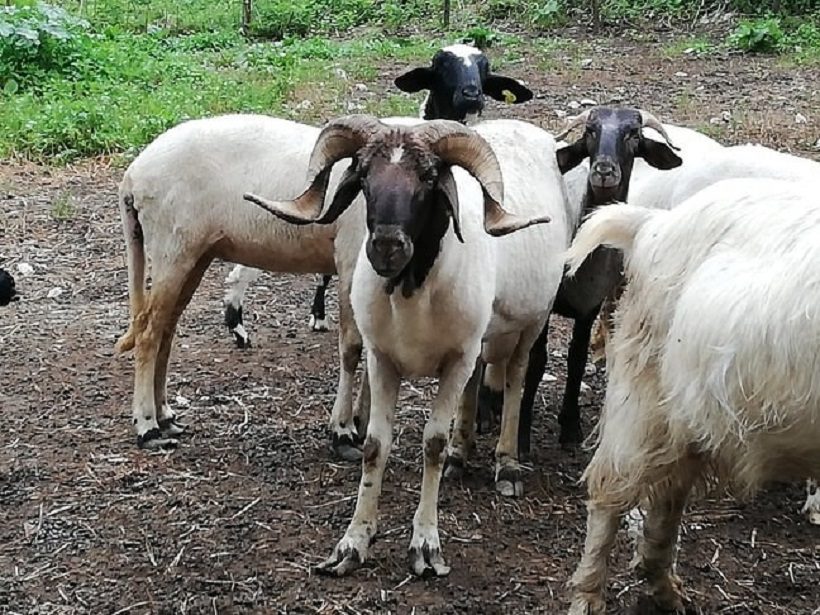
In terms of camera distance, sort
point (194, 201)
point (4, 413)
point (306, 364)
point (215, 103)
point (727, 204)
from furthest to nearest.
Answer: point (215, 103) < point (306, 364) < point (4, 413) < point (194, 201) < point (727, 204)

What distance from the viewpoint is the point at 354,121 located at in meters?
4.30

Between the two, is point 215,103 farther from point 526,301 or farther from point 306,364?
point 526,301

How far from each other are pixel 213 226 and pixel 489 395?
5.17 ft

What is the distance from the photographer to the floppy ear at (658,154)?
17.6ft

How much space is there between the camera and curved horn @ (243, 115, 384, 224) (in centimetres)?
427

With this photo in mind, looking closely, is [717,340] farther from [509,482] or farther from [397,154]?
[509,482]

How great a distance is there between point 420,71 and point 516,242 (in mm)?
2245

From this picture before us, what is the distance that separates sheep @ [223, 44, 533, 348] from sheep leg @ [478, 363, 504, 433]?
1.55 meters

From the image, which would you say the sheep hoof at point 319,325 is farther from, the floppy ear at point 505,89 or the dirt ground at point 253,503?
the floppy ear at point 505,89

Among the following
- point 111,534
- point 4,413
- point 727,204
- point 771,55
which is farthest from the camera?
point 771,55

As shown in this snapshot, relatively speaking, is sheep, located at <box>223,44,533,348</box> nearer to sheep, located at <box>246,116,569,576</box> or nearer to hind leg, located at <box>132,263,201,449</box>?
hind leg, located at <box>132,263,201,449</box>

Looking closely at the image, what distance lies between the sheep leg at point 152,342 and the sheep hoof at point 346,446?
0.77 m

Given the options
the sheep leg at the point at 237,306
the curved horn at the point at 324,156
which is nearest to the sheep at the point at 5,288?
the sheep leg at the point at 237,306

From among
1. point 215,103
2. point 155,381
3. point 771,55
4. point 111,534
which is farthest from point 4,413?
point 771,55
